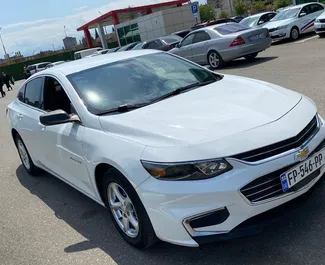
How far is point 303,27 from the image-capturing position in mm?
17719

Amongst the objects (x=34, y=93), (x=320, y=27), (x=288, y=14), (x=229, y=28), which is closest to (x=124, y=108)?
(x=34, y=93)

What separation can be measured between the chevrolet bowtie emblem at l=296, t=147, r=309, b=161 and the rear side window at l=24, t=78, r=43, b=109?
3196 millimetres

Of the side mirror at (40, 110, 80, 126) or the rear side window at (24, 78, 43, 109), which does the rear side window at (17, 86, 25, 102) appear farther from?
the side mirror at (40, 110, 80, 126)

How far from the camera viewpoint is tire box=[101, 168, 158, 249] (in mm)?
2974

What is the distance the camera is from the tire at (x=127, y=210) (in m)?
2.97

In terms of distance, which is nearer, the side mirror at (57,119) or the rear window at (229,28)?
the side mirror at (57,119)

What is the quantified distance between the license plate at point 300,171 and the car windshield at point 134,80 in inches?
58.5

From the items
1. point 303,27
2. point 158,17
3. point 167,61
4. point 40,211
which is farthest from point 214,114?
point 158,17

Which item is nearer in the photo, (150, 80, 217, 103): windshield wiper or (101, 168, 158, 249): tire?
(101, 168, 158, 249): tire

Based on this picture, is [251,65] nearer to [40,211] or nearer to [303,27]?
[303,27]

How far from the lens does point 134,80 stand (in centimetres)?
399

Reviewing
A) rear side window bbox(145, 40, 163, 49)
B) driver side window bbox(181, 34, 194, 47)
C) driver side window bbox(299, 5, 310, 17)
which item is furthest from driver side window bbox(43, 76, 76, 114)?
driver side window bbox(299, 5, 310, 17)

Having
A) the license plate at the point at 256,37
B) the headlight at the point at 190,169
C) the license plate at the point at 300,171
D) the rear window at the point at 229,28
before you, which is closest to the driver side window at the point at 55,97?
the headlight at the point at 190,169

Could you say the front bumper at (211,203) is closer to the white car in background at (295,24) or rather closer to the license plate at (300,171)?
the license plate at (300,171)
